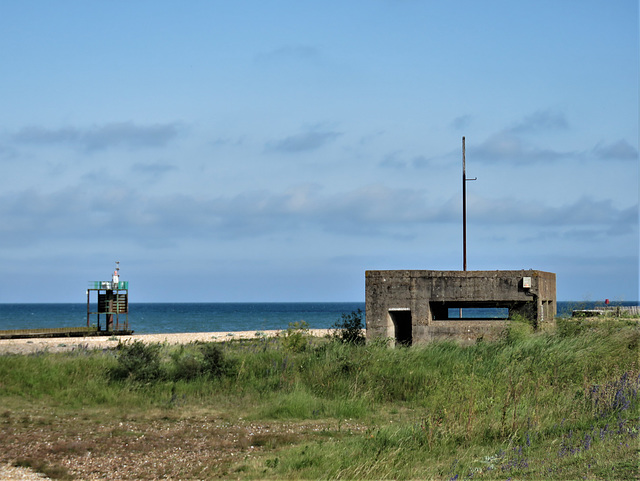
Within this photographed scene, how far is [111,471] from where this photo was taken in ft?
26.9

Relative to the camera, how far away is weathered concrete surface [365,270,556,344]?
60.6 ft

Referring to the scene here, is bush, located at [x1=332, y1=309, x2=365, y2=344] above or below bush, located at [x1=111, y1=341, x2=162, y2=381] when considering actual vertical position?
above

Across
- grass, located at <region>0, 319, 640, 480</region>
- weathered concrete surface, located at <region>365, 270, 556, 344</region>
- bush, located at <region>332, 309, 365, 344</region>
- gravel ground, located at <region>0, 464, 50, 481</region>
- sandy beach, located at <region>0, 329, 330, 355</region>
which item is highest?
weathered concrete surface, located at <region>365, 270, 556, 344</region>

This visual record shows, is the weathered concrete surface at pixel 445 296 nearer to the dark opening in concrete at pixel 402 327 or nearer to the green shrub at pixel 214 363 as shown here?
the dark opening in concrete at pixel 402 327

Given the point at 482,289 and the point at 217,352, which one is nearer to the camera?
the point at 217,352

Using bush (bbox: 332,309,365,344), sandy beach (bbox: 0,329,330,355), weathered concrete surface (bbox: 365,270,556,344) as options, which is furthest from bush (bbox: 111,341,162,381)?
sandy beach (bbox: 0,329,330,355)

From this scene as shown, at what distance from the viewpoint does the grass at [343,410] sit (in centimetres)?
779

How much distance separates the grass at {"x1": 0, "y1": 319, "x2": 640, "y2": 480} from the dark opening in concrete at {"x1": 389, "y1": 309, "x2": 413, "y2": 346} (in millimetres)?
3027

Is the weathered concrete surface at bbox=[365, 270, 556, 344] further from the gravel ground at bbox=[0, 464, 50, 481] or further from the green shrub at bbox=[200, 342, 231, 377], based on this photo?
the gravel ground at bbox=[0, 464, 50, 481]

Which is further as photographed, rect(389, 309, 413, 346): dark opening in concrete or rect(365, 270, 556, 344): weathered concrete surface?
rect(389, 309, 413, 346): dark opening in concrete

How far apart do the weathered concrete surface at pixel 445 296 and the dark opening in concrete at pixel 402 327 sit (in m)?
0.62

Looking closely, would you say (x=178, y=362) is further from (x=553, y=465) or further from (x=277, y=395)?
(x=553, y=465)

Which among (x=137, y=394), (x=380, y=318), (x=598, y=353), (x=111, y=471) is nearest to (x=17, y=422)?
(x=137, y=394)

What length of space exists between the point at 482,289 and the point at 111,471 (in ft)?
42.6
